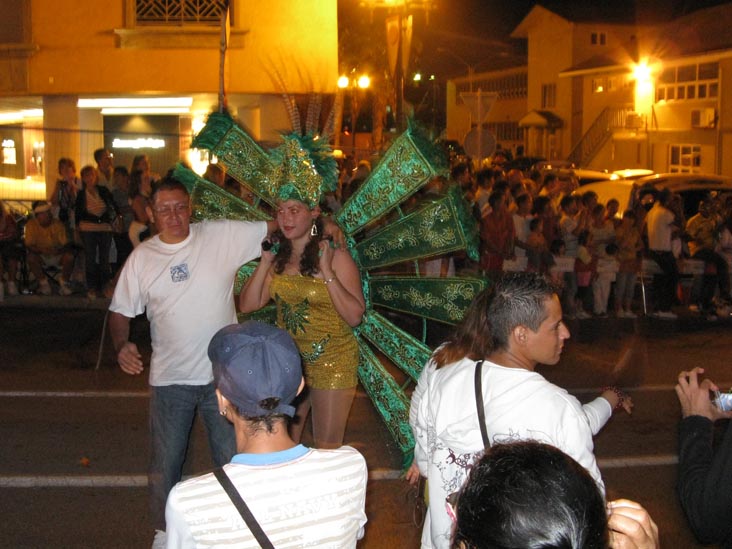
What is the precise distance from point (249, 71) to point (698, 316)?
8400mm

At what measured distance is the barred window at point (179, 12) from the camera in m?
16.4

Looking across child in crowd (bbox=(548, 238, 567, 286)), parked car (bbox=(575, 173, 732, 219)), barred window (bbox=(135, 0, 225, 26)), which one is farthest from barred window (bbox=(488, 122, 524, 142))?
child in crowd (bbox=(548, 238, 567, 286))

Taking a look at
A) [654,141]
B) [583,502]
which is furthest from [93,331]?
[654,141]

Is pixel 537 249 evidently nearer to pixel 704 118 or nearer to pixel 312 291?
pixel 312 291

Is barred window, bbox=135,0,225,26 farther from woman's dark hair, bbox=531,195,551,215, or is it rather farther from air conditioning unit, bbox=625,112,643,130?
air conditioning unit, bbox=625,112,643,130

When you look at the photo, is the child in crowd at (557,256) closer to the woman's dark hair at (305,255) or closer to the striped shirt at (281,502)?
the woman's dark hair at (305,255)

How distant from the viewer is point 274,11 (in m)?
16.4

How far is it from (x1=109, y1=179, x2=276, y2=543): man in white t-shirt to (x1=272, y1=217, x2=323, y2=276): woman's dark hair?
0.83 feet

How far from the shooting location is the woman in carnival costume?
192 inches

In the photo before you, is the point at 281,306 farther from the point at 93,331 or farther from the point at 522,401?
the point at 93,331

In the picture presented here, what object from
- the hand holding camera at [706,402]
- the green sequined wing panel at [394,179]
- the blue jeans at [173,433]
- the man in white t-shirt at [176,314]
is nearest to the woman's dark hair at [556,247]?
the green sequined wing panel at [394,179]

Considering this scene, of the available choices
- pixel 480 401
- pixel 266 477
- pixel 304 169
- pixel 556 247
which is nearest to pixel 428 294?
pixel 304 169

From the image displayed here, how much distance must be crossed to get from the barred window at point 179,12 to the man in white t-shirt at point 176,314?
12.4 metres

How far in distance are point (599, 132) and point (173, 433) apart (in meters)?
35.1
